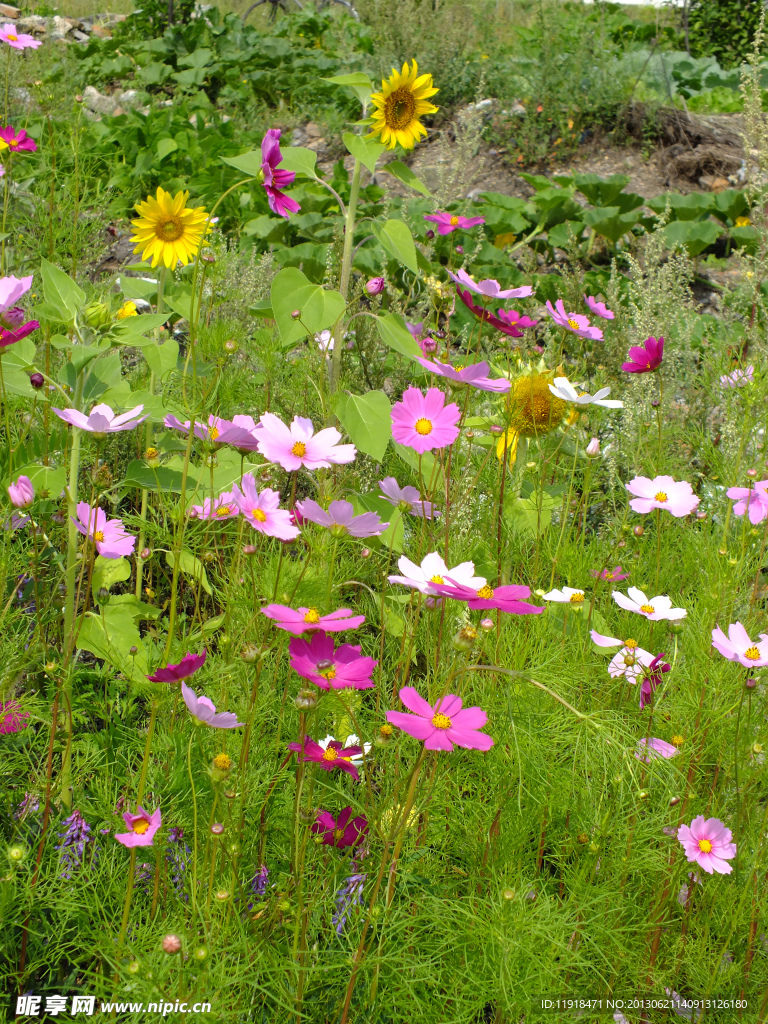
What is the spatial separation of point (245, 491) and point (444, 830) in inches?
20.5

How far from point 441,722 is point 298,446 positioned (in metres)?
0.37

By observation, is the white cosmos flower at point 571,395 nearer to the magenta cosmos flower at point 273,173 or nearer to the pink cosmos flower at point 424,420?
the pink cosmos flower at point 424,420

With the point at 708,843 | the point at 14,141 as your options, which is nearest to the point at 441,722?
the point at 708,843

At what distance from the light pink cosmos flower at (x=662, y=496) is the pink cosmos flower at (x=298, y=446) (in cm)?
58

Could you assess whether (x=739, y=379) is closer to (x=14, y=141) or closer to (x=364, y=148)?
(x=364, y=148)

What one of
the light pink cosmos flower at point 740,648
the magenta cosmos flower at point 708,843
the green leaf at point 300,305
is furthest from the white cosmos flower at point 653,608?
the green leaf at point 300,305

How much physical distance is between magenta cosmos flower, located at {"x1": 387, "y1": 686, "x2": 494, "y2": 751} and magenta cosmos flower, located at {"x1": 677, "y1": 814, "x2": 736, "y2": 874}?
1.30 feet

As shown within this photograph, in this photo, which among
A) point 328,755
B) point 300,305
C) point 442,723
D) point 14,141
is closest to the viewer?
point 442,723

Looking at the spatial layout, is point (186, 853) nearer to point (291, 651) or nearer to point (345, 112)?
point (291, 651)

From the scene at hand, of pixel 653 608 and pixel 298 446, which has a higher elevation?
pixel 298 446

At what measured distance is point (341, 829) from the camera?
95 cm

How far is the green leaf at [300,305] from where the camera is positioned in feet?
4.31

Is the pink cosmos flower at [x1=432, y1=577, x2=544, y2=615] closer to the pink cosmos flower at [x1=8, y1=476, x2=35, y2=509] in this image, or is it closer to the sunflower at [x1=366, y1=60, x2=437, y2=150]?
the pink cosmos flower at [x1=8, y1=476, x2=35, y2=509]

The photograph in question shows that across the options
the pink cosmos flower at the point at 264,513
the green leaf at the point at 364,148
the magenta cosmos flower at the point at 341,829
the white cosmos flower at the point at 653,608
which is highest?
the green leaf at the point at 364,148
